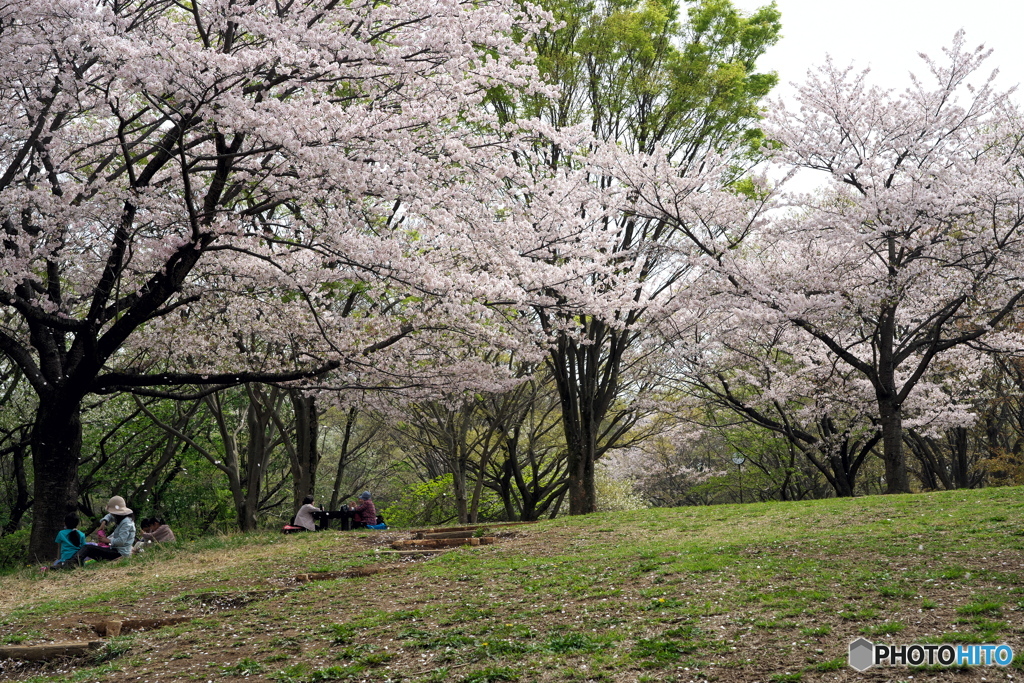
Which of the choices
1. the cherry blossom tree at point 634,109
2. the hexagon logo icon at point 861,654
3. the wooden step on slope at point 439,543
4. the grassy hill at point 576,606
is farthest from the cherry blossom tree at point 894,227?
the hexagon logo icon at point 861,654

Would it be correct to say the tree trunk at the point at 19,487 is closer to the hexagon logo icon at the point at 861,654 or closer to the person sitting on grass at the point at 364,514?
the person sitting on grass at the point at 364,514

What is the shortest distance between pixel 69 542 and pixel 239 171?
5.85 metres

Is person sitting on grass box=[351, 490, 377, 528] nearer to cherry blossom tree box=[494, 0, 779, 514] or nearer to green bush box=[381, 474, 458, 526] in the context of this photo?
cherry blossom tree box=[494, 0, 779, 514]

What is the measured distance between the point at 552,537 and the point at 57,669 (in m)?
6.71

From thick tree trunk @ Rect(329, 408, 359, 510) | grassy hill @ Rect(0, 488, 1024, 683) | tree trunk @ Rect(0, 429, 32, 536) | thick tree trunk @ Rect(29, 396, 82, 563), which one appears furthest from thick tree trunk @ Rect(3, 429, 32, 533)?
grassy hill @ Rect(0, 488, 1024, 683)

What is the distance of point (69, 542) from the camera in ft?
35.3

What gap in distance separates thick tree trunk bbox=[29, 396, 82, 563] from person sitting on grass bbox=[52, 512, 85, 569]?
18.7 inches

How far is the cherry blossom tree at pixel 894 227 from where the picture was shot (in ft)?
42.6

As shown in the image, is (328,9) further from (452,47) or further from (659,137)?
(659,137)

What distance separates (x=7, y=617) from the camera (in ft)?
24.3

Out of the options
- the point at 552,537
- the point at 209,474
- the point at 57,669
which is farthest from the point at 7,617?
the point at 209,474

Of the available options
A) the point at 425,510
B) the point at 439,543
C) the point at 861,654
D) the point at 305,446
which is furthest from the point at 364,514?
the point at 861,654

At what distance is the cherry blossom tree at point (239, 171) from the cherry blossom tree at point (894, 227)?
5128 mm

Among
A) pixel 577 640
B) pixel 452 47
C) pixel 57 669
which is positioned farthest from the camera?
pixel 452 47
